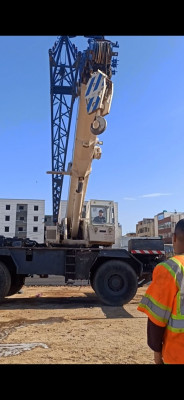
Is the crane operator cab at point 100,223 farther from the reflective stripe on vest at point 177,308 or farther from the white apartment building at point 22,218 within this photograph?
the white apartment building at point 22,218

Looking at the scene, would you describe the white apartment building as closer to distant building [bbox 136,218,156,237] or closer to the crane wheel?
distant building [bbox 136,218,156,237]

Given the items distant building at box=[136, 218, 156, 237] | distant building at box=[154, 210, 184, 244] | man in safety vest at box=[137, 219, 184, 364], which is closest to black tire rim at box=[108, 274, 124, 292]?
man in safety vest at box=[137, 219, 184, 364]

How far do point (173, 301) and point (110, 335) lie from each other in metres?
4.48

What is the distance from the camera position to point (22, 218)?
67.4 m

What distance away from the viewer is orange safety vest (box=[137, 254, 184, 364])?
1.91 metres

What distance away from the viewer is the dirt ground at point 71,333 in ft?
15.3

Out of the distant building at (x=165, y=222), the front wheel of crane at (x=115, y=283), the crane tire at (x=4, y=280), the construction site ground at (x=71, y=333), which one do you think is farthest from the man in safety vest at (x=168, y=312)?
the distant building at (x=165, y=222)

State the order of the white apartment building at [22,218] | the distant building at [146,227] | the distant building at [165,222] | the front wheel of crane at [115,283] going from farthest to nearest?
1. the distant building at [146,227]
2. the white apartment building at [22,218]
3. the distant building at [165,222]
4. the front wheel of crane at [115,283]

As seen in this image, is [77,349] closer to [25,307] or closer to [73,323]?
[73,323]

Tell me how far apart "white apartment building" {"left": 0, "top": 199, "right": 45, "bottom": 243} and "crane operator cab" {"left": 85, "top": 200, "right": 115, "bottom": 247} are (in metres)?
56.8

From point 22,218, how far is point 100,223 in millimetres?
59019

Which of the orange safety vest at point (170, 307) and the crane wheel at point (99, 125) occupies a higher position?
the crane wheel at point (99, 125)

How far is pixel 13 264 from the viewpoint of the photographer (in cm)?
995

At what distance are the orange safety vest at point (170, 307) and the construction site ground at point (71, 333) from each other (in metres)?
2.86
